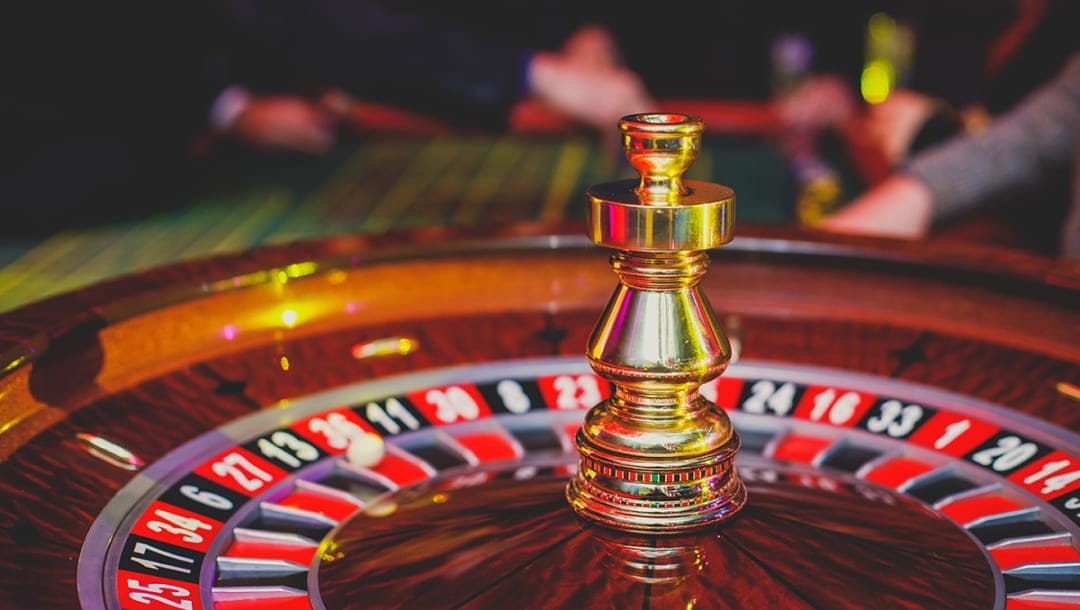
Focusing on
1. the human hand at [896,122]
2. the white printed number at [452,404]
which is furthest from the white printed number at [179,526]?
the human hand at [896,122]

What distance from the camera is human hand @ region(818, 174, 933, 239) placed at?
2189 millimetres

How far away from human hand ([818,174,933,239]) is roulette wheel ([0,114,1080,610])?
2.06ft

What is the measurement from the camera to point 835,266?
1.58m

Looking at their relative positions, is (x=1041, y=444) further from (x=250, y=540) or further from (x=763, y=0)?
(x=763, y=0)

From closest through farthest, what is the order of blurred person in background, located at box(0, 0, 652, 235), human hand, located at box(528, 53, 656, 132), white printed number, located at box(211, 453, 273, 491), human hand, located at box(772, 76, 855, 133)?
white printed number, located at box(211, 453, 273, 491) → blurred person in background, located at box(0, 0, 652, 235) → human hand, located at box(528, 53, 656, 132) → human hand, located at box(772, 76, 855, 133)

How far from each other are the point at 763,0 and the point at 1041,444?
265 inches

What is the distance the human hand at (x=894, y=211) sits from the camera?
2.19 meters

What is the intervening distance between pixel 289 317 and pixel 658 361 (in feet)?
2.20

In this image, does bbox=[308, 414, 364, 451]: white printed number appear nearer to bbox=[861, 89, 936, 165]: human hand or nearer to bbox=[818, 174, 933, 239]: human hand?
bbox=[818, 174, 933, 239]: human hand

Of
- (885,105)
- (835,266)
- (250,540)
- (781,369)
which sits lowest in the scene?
(250,540)

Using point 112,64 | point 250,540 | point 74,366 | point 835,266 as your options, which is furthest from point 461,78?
point 250,540

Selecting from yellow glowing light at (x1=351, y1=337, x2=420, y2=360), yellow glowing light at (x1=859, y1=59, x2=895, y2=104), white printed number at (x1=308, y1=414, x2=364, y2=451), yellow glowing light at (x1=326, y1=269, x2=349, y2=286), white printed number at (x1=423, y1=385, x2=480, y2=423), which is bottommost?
white printed number at (x1=308, y1=414, x2=364, y2=451)

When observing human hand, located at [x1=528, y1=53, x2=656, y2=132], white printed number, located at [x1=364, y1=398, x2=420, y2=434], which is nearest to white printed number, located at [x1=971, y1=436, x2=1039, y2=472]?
white printed number, located at [x1=364, y1=398, x2=420, y2=434]

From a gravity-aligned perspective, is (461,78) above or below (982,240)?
above
